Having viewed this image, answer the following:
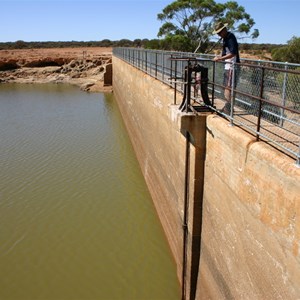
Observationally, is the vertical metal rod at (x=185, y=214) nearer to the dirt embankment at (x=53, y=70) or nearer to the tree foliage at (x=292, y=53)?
the tree foliage at (x=292, y=53)

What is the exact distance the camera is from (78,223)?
418 inches

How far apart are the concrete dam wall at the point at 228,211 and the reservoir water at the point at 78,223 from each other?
93cm

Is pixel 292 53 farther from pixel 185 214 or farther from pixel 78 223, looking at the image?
pixel 185 214

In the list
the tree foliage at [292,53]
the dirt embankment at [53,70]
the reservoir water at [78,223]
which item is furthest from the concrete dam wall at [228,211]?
the dirt embankment at [53,70]

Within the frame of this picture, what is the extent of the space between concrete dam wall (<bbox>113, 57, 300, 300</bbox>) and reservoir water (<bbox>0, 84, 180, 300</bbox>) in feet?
3.06

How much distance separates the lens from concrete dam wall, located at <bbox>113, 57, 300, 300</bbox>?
387cm

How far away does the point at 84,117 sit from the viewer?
2497 cm

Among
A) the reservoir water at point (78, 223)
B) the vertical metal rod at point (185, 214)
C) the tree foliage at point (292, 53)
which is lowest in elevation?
the reservoir water at point (78, 223)

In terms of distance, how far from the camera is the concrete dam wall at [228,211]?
152 inches

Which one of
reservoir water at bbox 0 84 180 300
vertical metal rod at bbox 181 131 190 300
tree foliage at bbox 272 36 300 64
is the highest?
tree foliage at bbox 272 36 300 64

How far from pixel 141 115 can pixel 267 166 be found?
10985 mm

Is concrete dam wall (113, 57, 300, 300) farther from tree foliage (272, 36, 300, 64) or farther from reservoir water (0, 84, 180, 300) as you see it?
tree foliage (272, 36, 300, 64)

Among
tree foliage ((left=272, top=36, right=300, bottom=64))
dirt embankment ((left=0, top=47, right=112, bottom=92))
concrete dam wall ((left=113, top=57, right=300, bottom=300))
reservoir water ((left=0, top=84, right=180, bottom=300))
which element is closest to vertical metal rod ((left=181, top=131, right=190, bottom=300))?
concrete dam wall ((left=113, top=57, right=300, bottom=300))

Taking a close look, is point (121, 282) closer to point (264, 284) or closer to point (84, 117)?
point (264, 284)
